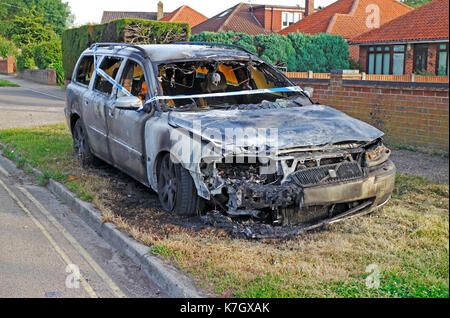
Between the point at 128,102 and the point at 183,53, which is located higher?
the point at 183,53

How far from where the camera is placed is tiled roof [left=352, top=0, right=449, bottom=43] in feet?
97.4

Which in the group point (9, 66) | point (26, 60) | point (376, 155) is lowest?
point (376, 155)

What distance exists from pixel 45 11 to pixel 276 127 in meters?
71.9

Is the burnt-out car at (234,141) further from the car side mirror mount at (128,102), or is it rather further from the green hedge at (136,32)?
the green hedge at (136,32)

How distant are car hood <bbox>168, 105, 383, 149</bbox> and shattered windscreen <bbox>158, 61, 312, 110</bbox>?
42 centimetres

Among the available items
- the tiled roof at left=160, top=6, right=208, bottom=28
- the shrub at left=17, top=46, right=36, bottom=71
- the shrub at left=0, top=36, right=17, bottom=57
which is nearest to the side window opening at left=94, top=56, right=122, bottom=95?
the shrub at left=17, top=46, right=36, bottom=71

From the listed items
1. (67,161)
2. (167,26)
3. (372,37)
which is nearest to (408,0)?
(372,37)

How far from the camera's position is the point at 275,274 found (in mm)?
4605

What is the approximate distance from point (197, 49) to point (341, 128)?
253 cm

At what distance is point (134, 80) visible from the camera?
290 inches

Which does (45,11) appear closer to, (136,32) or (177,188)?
(136,32)

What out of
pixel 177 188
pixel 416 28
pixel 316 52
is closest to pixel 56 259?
pixel 177 188

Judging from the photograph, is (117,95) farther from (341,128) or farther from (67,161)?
(341,128)

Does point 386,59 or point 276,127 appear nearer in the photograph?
point 276,127
